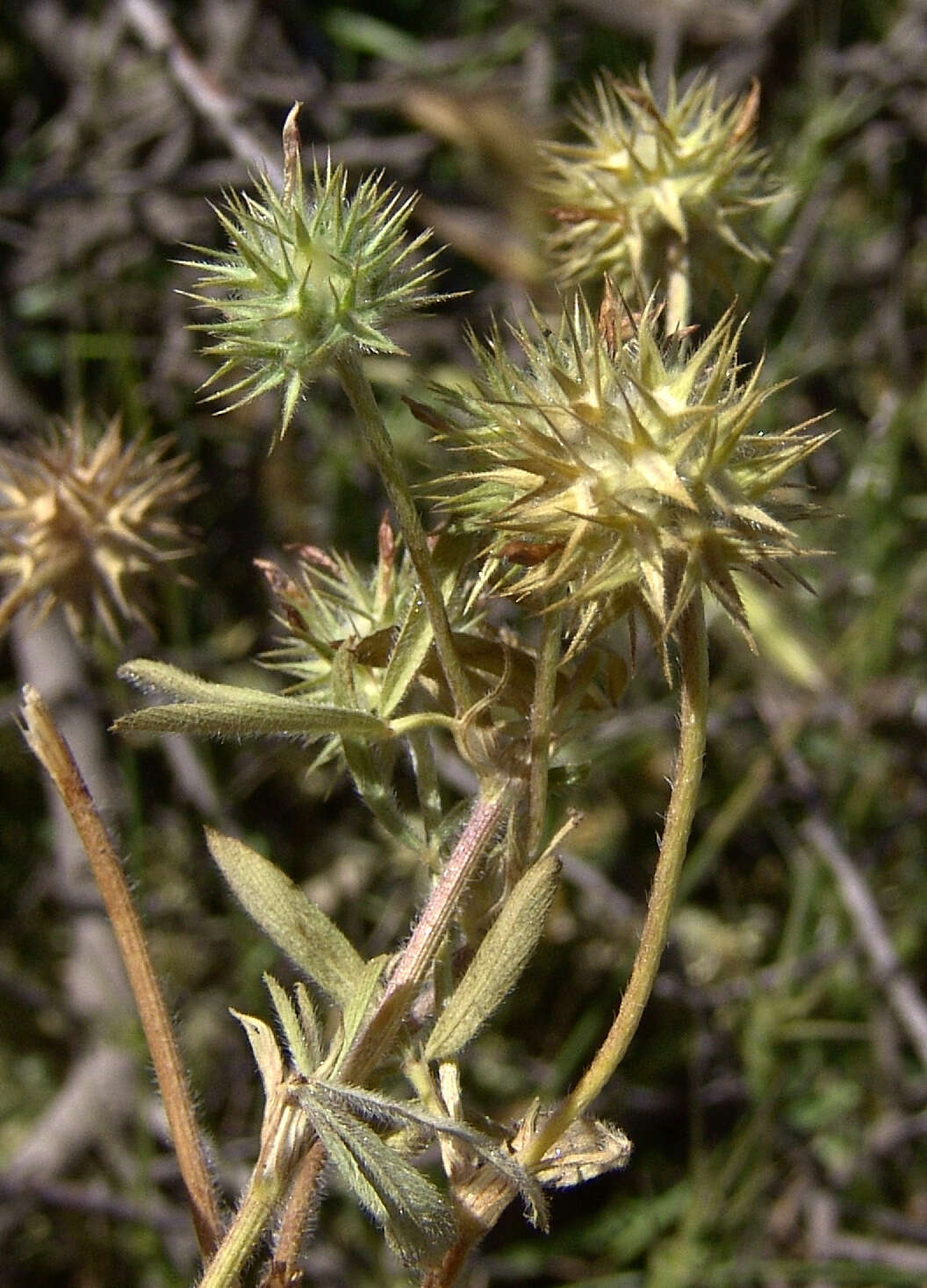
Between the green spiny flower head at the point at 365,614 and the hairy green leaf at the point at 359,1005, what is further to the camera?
the green spiny flower head at the point at 365,614

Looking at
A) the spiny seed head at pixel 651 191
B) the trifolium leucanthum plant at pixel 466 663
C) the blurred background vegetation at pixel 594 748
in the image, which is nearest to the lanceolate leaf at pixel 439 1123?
the trifolium leucanthum plant at pixel 466 663

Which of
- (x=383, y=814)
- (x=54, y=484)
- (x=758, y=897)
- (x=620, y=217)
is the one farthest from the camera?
(x=758, y=897)

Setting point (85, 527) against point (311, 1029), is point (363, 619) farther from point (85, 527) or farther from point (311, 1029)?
point (85, 527)

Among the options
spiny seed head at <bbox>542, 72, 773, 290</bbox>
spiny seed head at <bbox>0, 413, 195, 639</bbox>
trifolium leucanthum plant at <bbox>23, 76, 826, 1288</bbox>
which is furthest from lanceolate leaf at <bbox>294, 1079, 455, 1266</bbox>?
spiny seed head at <bbox>542, 72, 773, 290</bbox>

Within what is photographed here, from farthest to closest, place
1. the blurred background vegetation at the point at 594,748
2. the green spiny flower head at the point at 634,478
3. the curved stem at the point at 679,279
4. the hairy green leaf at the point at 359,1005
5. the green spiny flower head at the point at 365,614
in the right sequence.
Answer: the blurred background vegetation at the point at 594,748
the curved stem at the point at 679,279
the green spiny flower head at the point at 365,614
the hairy green leaf at the point at 359,1005
the green spiny flower head at the point at 634,478

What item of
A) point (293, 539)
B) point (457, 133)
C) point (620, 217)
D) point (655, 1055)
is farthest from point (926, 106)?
point (655, 1055)

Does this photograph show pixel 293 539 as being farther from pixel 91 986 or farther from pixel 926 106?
pixel 926 106

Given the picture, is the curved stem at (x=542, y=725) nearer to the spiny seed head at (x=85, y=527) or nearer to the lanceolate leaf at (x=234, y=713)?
the lanceolate leaf at (x=234, y=713)
